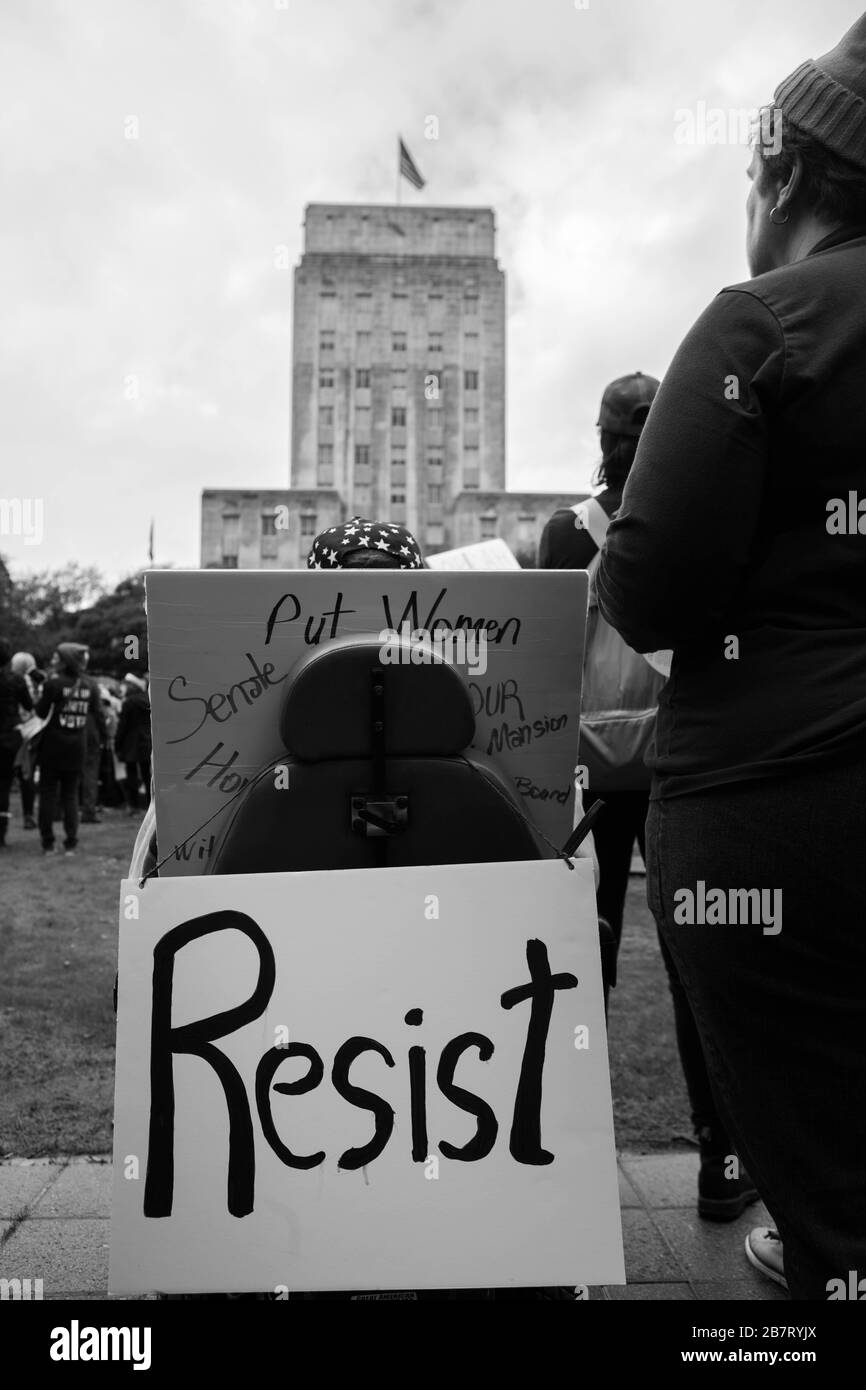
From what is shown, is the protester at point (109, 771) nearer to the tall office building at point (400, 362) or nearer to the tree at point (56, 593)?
the tree at point (56, 593)

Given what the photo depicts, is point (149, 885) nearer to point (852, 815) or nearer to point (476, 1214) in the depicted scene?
point (476, 1214)

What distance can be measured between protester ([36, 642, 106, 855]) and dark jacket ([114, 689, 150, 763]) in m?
2.27

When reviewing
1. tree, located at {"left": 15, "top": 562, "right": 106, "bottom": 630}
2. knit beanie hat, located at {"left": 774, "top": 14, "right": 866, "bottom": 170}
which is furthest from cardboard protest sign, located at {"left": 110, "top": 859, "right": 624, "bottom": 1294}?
tree, located at {"left": 15, "top": 562, "right": 106, "bottom": 630}

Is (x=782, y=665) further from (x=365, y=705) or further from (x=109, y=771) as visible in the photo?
(x=109, y=771)

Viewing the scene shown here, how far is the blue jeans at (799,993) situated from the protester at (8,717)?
958 centimetres

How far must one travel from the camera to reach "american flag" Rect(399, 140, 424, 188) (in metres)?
65.9

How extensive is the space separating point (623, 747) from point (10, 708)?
338 inches

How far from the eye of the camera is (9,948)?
19.4 ft

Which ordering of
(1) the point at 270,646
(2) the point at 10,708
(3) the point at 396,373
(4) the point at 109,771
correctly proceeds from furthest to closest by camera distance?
(3) the point at 396,373
(4) the point at 109,771
(2) the point at 10,708
(1) the point at 270,646

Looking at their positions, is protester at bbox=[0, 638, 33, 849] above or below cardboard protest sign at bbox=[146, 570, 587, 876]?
below

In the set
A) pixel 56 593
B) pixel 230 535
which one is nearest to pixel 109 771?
pixel 56 593

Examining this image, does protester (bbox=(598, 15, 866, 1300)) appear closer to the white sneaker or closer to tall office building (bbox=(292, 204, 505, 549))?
the white sneaker

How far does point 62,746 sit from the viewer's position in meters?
10.4
